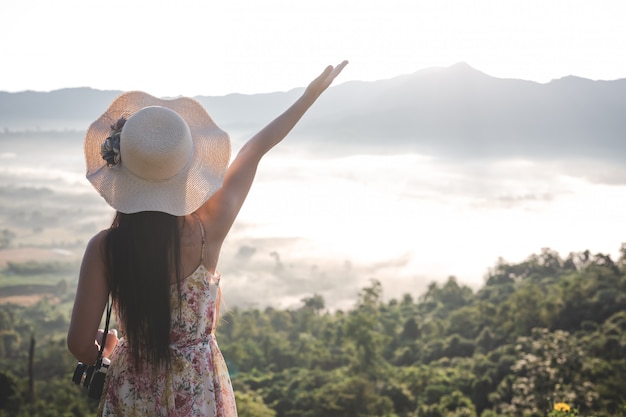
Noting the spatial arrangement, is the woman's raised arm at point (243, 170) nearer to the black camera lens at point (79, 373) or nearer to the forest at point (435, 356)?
the black camera lens at point (79, 373)

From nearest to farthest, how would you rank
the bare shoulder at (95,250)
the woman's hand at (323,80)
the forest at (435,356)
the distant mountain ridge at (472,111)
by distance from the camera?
the bare shoulder at (95,250)
the woman's hand at (323,80)
the forest at (435,356)
the distant mountain ridge at (472,111)

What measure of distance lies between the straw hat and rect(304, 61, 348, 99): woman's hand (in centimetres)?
34

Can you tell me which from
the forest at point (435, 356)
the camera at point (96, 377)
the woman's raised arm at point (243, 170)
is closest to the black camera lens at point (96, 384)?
the camera at point (96, 377)

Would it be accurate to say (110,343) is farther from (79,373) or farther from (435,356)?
(435,356)

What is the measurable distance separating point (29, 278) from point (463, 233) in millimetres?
107512

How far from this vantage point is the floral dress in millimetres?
1375

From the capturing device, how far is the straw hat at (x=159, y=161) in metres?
1.26

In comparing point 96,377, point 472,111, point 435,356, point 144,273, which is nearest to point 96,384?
point 96,377

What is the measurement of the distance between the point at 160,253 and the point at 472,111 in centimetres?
18766

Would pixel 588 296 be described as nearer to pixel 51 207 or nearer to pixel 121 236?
pixel 121 236

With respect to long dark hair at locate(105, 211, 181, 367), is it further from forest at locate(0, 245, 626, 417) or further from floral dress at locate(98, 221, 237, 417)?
forest at locate(0, 245, 626, 417)

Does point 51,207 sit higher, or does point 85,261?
point 85,261

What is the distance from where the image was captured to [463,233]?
161 m

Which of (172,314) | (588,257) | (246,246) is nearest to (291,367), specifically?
(588,257)
